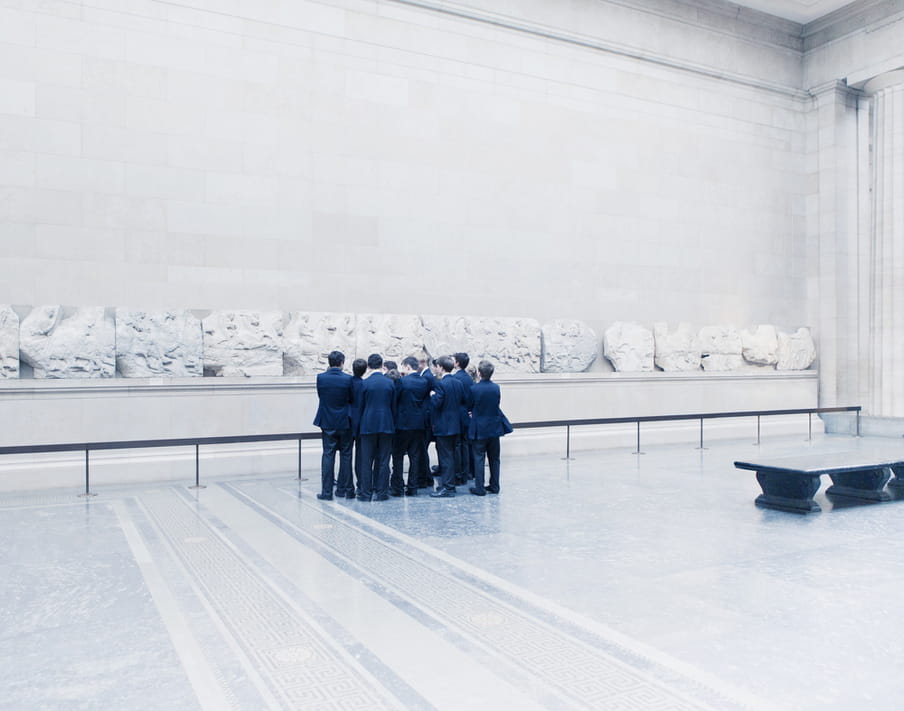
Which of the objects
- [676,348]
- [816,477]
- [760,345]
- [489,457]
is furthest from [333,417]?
[760,345]

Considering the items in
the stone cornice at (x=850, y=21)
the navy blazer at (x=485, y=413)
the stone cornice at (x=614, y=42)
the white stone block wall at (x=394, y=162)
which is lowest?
the navy blazer at (x=485, y=413)

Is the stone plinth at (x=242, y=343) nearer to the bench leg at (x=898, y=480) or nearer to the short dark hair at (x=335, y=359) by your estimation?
the short dark hair at (x=335, y=359)

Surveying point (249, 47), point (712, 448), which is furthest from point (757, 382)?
point (249, 47)

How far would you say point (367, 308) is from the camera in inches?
444

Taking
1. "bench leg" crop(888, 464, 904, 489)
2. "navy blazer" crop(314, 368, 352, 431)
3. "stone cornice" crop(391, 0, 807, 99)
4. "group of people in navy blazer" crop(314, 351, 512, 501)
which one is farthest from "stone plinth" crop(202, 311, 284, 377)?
"bench leg" crop(888, 464, 904, 489)

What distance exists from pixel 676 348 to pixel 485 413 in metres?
6.59

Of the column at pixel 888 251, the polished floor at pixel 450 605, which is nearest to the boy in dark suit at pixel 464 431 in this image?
the polished floor at pixel 450 605

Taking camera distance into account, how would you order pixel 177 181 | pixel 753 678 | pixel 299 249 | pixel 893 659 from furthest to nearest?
pixel 299 249 < pixel 177 181 < pixel 893 659 < pixel 753 678

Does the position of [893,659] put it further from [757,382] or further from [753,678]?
[757,382]

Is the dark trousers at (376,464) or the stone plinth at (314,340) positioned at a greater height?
the stone plinth at (314,340)

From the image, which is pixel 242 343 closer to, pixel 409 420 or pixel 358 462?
pixel 358 462

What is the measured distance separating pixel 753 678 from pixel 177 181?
29.9 feet

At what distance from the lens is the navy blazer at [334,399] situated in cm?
832

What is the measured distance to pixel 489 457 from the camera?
8789 mm
